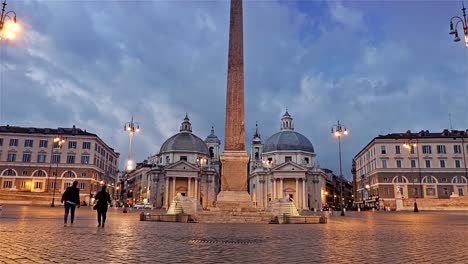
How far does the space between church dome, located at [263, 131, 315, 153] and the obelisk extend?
70.6m

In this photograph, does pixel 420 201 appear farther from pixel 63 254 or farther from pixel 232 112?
pixel 63 254

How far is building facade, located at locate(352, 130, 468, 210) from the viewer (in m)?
71.1

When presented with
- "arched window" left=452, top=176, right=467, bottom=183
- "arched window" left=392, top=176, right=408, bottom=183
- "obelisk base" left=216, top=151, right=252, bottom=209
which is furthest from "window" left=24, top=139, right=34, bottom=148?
"arched window" left=452, top=176, right=467, bottom=183

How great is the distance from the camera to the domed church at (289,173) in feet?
275

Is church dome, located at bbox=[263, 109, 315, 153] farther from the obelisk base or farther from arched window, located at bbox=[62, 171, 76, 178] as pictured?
the obelisk base

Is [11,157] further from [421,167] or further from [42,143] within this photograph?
[421,167]

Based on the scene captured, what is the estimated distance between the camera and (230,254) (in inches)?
280

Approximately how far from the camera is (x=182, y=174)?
84.0 metres

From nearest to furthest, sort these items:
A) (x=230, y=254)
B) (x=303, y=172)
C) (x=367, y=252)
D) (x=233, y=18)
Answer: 1. (x=230, y=254)
2. (x=367, y=252)
3. (x=233, y=18)
4. (x=303, y=172)

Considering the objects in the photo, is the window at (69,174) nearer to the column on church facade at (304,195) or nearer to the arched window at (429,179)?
the column on church facade at (304,195)

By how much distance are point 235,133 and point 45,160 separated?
204ft

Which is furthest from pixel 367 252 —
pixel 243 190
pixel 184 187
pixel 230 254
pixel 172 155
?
pixel 172 155

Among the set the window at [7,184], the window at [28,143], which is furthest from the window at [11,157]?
the window at [7,184]

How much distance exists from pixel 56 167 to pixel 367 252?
73115mm
